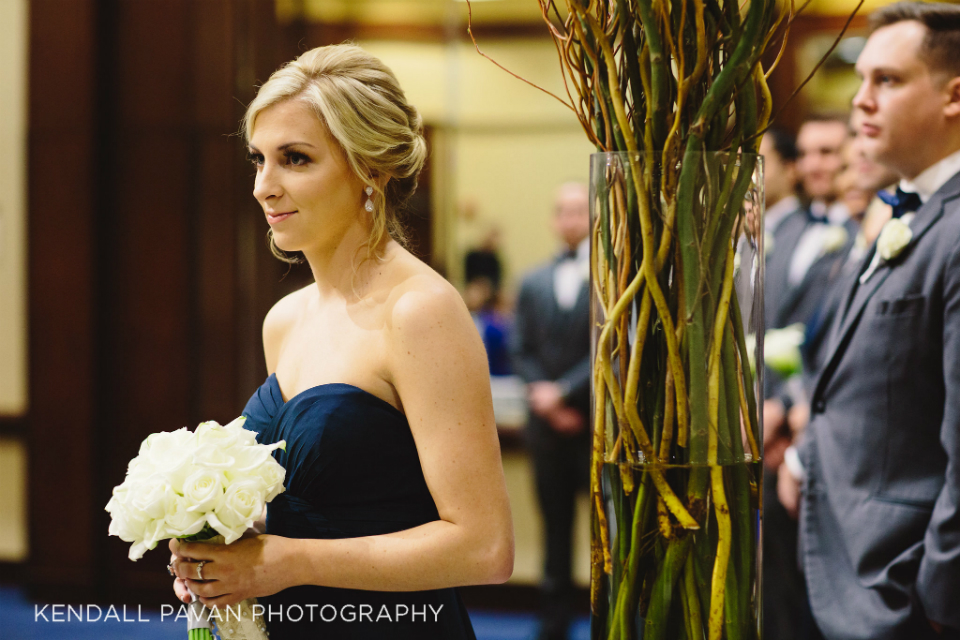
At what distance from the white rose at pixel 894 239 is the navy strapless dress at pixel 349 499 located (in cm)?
132

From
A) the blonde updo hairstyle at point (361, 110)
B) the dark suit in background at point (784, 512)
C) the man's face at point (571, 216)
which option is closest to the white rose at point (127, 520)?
the blonde updo hairstyle at point (361, 110)

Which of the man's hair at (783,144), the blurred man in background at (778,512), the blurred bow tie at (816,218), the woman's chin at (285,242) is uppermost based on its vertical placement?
the man's hair at (783,144)

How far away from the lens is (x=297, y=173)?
154cm

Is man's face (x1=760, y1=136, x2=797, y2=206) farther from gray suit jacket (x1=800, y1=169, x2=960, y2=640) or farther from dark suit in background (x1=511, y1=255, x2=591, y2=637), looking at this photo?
gray suit jacket (x1=800, y1=169, x2=960, y2=640)

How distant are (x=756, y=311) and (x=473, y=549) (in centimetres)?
57

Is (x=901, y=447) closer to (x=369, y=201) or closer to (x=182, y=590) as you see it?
(x=369, y=201)

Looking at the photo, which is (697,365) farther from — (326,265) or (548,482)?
(548,482)

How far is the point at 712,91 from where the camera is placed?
1113mm

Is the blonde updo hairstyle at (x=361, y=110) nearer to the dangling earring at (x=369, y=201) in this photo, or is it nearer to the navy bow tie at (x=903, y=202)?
the dangling earring at (x=369, y=201)

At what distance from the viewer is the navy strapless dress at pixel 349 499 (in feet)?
4.96

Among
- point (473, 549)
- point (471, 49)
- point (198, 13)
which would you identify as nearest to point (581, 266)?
point (471, 49)

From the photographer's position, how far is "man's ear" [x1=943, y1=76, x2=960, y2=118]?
220 centimetres

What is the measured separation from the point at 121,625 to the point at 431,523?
13.5 ft

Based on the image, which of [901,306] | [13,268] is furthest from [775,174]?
[13,268]
